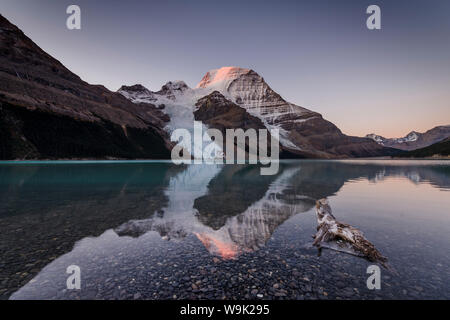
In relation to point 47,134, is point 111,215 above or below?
below

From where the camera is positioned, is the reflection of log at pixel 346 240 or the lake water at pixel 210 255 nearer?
the lake water at pixel 210 255

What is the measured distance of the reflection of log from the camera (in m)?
10.3

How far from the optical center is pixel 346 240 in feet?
37.8

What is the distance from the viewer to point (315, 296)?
7.39 meters

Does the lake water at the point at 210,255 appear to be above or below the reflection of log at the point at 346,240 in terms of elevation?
below

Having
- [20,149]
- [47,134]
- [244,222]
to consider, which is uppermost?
[47,134]

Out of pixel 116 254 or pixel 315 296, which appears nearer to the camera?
pixel 315 296

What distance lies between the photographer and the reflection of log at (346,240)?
1034cm

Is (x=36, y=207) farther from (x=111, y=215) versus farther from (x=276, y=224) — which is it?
(x=276, y=224)

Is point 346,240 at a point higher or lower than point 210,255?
higher

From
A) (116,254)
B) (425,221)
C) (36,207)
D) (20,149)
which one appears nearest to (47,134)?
(20,149)

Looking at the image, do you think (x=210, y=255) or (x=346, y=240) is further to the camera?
(x=346, y=240)

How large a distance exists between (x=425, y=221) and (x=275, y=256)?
1514 cm

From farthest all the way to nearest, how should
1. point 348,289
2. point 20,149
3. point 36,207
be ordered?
point 20,149 → point 36,207 → point 348,289
